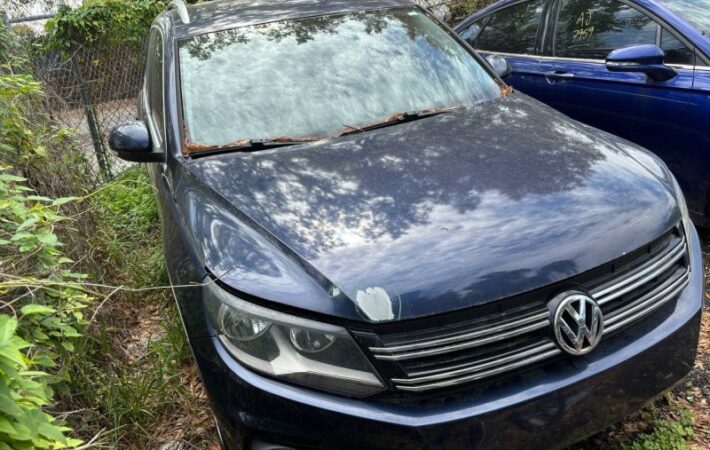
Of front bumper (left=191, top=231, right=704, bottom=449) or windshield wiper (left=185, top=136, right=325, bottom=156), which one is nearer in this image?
front bumper (left=191, top=231, right=704, bottom=449)

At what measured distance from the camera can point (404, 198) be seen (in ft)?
6.70

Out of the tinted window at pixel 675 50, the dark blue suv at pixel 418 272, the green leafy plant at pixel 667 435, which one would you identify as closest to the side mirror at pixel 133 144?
the dark blue suv at pixel 418 272

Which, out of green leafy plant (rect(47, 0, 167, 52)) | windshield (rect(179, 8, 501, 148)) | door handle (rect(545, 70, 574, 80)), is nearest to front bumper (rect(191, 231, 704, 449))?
windshield (rect(179, 8, 501, 148))

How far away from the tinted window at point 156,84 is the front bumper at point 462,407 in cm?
146

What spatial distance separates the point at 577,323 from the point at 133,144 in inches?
80.2

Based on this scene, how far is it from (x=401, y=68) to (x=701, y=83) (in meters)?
1.68

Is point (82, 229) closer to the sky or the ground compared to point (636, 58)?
closer to the ground

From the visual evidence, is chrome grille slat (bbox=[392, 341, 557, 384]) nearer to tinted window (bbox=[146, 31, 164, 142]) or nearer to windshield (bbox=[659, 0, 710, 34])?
tinted window (bbox=[146, 31, 164, 142])

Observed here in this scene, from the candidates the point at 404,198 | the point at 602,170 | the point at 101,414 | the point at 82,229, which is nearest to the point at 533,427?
the point at 404,198

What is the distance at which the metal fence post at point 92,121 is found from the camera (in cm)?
548

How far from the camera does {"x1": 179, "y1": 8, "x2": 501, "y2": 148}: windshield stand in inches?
104

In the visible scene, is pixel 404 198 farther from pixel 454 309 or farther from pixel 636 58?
pixel 636 58

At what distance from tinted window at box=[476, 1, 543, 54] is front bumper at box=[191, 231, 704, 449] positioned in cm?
324

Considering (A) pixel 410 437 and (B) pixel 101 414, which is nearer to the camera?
(A) pixel 410 437
